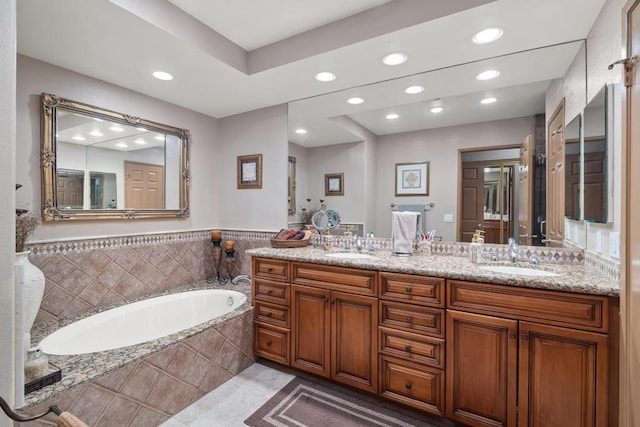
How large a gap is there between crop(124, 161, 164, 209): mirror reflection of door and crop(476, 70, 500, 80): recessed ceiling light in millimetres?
2887

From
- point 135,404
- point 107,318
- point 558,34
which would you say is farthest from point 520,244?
point 107,318

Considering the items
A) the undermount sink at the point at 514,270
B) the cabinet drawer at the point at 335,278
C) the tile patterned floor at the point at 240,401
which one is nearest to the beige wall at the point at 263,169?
the cabinet drawer at the point at 335,278

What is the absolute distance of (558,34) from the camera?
5.75 ft

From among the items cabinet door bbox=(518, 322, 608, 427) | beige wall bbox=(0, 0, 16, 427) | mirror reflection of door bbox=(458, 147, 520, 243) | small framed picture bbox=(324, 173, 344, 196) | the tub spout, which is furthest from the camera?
the tub spout

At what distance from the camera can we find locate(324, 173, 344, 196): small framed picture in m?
2.78

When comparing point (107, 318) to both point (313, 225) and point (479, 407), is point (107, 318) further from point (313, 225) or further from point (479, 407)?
point (479, 407)

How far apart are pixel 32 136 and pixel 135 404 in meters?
1.94

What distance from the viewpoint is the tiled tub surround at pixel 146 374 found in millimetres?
1488

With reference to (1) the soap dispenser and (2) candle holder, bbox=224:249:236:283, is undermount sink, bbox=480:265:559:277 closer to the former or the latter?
(1) the soap dispenser

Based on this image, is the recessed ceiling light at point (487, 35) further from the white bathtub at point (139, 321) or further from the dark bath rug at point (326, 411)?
the white bathtub at point (139, 321)

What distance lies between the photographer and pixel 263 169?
3.12 metres

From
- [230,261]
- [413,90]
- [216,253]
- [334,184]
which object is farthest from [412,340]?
[216,253]

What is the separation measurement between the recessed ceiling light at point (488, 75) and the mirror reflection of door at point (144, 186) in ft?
9.47

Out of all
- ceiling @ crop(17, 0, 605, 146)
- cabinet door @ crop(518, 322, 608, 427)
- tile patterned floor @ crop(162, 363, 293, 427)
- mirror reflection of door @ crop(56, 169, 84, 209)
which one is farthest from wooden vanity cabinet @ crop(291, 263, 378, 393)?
mirror reflection of door @ crop(56, 169, 84, 209)
